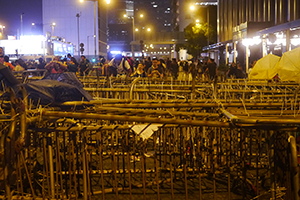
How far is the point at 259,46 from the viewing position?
94.3 feet

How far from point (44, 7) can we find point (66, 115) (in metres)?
90.9

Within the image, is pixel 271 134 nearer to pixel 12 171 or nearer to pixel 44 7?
pixel 12 171

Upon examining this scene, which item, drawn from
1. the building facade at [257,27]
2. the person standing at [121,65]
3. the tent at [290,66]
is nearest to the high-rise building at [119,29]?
the building facade at [257,27]

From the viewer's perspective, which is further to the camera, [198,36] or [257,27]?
[198,36]

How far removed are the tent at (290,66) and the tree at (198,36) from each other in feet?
143

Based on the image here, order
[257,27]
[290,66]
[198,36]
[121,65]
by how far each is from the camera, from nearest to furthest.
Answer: [290,66]
[121,65]
[257,27]
[198,36]

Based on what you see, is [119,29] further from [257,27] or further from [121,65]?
[121,65]

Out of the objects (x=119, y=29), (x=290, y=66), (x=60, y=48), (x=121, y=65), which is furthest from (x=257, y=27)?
(x=119, y=29)

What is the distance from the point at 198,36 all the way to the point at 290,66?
4485cm

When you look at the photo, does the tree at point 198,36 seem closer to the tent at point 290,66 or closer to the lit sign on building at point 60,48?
the lit sign on building at point 60,48

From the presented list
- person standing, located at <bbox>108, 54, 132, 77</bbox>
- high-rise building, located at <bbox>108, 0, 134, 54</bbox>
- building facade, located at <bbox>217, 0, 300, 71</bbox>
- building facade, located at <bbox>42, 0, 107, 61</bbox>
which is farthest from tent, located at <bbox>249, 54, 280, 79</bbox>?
high-rise building, located at <bbox>108, 0, 134, 54</bbox>

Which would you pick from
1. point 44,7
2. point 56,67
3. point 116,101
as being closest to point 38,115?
point 116,101

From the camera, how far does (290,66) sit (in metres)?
9.11

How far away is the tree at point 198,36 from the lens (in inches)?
2079
